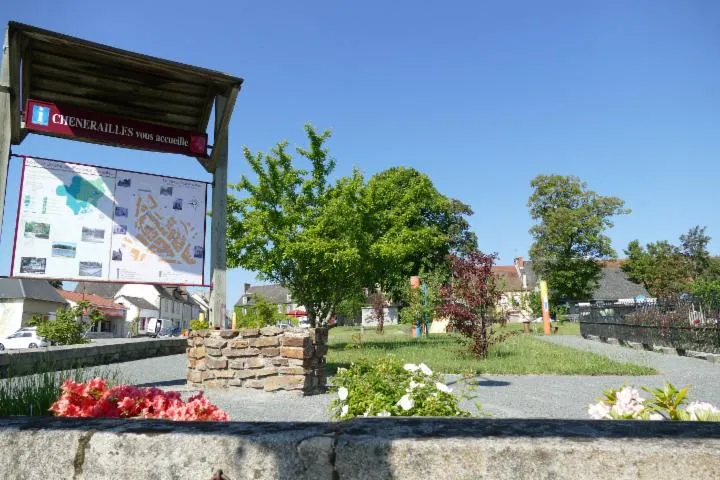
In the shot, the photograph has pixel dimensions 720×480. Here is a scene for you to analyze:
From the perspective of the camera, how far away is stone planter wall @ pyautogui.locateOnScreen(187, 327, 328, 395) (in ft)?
23.1

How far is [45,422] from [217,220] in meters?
5.30

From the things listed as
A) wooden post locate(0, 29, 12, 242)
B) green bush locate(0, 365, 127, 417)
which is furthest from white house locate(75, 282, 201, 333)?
green bush locate(0, 365, 127, 417)

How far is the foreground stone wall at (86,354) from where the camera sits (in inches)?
246

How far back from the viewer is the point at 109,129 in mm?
6441

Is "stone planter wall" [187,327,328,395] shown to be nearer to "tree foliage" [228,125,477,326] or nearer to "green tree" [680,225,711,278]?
"tree foliage" [228,125,477,326]

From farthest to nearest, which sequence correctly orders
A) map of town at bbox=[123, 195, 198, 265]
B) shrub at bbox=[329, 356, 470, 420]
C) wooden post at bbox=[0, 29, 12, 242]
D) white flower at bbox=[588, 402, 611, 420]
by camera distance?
map of town at bbox=[123, 195, 198, 265] < wooden post at bbox=[0, 29, 12, 242] < shrub at bbox=[329, 356, 470, 420] < white flower at bbox=[588, 402, 611, 420]

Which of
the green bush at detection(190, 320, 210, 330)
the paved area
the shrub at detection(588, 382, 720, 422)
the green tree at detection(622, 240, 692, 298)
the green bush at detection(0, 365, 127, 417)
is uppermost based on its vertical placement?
the green tree at detection(622, 240, 692, 298)

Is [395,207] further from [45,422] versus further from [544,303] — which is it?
[45,422]

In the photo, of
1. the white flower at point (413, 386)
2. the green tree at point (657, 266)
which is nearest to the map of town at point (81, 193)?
the white flower at point (413, 386)

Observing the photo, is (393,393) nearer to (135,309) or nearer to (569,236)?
(569,236)

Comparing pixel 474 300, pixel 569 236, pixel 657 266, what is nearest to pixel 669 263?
pixel 657 266

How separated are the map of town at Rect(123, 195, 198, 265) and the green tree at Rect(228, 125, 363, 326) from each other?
28.8ft

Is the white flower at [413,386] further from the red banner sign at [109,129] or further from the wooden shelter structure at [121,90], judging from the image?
the red banner sign at [109,129]

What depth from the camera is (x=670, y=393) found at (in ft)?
8.55
